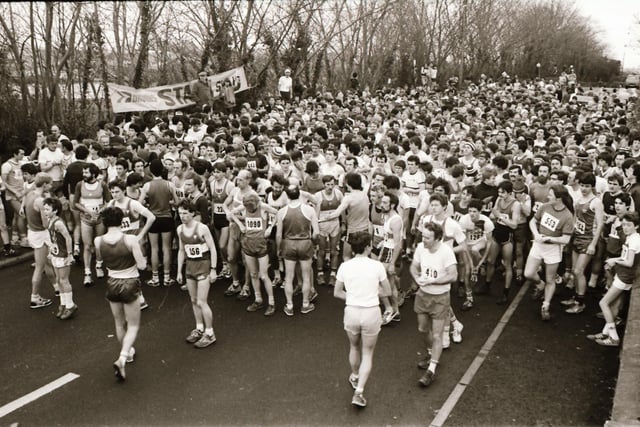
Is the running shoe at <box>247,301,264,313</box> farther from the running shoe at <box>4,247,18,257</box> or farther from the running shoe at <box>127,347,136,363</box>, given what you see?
the running shoe at <box>4,247,18,257</box>

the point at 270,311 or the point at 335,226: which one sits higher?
the point at 335,226

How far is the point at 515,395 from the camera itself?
6.04 meters

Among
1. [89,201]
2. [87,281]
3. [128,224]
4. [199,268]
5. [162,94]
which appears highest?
[162,94]

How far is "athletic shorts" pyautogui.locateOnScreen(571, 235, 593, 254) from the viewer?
8.02 m

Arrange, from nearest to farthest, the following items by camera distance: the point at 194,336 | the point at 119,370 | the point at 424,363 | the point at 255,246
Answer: the point at 119,370, the point at 424,363, the point at 194,336, the point at 255,246

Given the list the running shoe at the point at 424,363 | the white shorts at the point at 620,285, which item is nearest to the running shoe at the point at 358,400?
the running shoe at the point at 424,363

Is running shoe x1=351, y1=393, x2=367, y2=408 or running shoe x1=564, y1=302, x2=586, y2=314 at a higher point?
running shoe x1=564, y1=302, x2=586, y2=314

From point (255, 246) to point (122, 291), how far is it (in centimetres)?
208

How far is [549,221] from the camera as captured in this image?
7727mm

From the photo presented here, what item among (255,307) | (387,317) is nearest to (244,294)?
(255,307)

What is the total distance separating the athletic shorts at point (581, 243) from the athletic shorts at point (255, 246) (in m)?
4.15

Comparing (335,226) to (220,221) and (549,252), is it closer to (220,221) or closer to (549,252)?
(220,221)

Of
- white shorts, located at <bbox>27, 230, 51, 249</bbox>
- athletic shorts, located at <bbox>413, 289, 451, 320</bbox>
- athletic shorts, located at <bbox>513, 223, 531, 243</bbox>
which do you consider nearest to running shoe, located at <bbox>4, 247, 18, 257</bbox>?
white shorts, located at <bbox>27, 230, 51, 249</bbox>

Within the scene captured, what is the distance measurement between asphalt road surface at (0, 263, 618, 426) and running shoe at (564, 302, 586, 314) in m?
0.10
